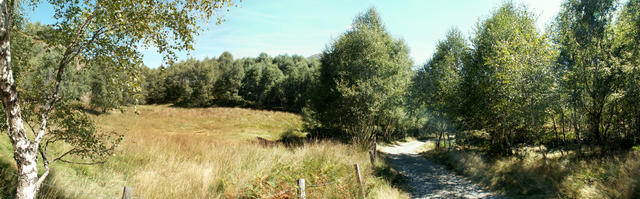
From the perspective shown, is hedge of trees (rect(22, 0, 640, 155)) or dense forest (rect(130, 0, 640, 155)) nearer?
hedge of trees (rect(22, 0, 640, 155))

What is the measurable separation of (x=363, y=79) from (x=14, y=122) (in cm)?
1621

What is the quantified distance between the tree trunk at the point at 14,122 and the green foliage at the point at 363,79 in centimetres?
1442

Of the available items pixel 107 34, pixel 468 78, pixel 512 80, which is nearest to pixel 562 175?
pixel 512 80

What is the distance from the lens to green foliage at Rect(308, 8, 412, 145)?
17.0 m

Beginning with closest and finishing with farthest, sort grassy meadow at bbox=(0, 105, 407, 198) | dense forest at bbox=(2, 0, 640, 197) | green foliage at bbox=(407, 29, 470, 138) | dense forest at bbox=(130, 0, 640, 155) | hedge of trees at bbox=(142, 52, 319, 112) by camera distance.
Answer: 1. dense forest at bbox=(2, 0, 640, 197)
2. grassy meadow at bbox=(0, 105, 407, 198)
3. dense forest at bbox=(130, 0, 640, 155)
4. green foliage at bbox=(407, 29, 470, 138)
5. hedge of trees at bbox=(142, 52, 319, 112)

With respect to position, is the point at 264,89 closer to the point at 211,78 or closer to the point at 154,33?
the point at 211,78

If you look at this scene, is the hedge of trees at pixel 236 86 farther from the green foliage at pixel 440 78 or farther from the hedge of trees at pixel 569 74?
the hedge of trees at pixel 569 74

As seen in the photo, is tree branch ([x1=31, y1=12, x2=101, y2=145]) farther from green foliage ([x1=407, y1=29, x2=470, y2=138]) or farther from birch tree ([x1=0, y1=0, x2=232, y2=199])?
green foliage ([x1=407, y1=29, x2=470, y2=138])

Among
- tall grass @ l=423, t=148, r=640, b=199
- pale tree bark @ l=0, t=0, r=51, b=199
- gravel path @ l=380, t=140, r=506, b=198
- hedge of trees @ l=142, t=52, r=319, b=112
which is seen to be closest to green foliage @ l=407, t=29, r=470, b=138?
gravel path @ l=380, t=140, r=506, b=198

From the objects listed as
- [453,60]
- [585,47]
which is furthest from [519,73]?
[453,60]

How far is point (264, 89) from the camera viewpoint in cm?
6450

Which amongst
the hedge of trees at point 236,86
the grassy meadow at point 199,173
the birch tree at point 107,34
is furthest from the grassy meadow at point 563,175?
Result: the hedge of trees at point 236,86

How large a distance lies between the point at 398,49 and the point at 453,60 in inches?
165

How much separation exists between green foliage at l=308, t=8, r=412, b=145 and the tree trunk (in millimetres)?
14416
